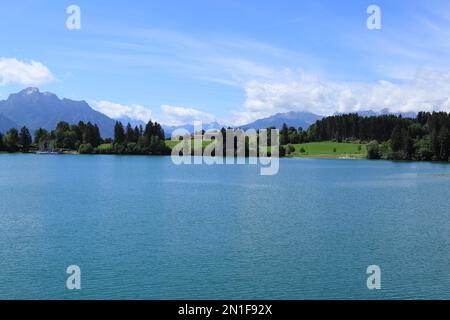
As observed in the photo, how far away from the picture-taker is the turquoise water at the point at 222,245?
93.2 feet

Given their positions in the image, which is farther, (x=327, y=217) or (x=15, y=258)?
(x=327, y=217)

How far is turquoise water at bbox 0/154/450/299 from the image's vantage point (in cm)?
2841

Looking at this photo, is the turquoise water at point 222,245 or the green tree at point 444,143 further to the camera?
the green tree at point 444,143

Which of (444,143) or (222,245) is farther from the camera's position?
(444,143)

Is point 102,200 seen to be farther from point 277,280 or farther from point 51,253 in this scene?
point 277,280

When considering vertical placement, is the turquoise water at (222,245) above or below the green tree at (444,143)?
below

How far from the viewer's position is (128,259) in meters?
33.7

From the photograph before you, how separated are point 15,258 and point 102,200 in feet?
99.8

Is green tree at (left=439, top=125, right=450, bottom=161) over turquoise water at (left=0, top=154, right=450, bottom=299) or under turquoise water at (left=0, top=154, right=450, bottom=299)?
over

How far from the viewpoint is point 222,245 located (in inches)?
1485

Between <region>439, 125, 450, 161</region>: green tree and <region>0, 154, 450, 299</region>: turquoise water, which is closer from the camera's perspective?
<region>0, 154, 450, 299</region>: turquoise water
